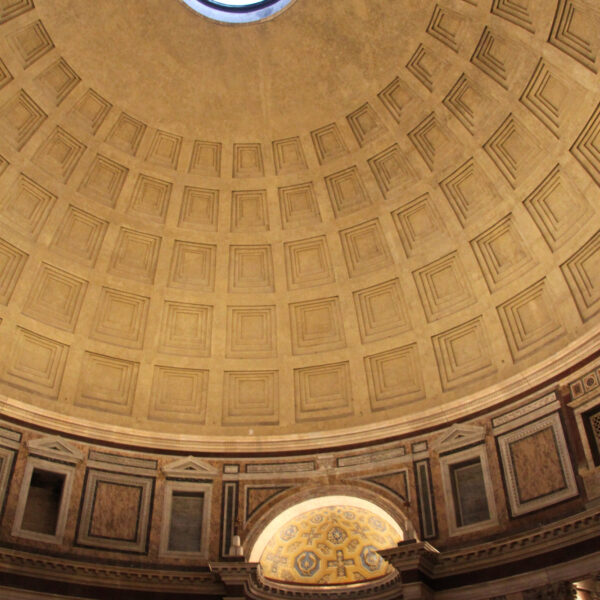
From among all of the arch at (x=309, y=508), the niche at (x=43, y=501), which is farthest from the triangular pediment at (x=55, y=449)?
the arch at (x=309, y=508)

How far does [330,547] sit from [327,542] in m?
0.14

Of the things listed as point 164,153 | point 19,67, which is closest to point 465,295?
point 164,153

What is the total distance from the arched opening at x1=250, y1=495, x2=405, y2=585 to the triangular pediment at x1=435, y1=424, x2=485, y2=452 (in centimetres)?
215

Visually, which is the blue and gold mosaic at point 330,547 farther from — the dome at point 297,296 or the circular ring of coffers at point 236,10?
the circular ring of coffers at point 236,10

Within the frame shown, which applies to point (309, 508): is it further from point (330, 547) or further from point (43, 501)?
point (43, 501)

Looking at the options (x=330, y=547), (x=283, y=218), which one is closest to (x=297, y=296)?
(x=283, y=218)

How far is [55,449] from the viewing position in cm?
1875

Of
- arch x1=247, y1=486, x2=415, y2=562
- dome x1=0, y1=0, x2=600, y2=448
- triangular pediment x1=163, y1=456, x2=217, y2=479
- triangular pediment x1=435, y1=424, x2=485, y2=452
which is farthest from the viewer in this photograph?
triangular pediment x1=163, y1=456, x2=217, y2=479

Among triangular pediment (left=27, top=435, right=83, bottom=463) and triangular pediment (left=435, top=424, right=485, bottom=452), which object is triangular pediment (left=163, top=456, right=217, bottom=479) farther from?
triangular pediment (left=435, top=424, right=485, bottom=452)

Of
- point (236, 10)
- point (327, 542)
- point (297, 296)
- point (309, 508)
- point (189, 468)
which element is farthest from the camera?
point (297, 296)

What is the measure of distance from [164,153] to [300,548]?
11.2m

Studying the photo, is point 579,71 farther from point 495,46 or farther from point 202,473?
point 202,473

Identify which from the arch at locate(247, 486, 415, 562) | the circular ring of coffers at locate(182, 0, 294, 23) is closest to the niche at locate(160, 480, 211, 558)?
the arch at locate(247, 486, 415, 562)

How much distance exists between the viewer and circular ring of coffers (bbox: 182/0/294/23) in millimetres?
20297
